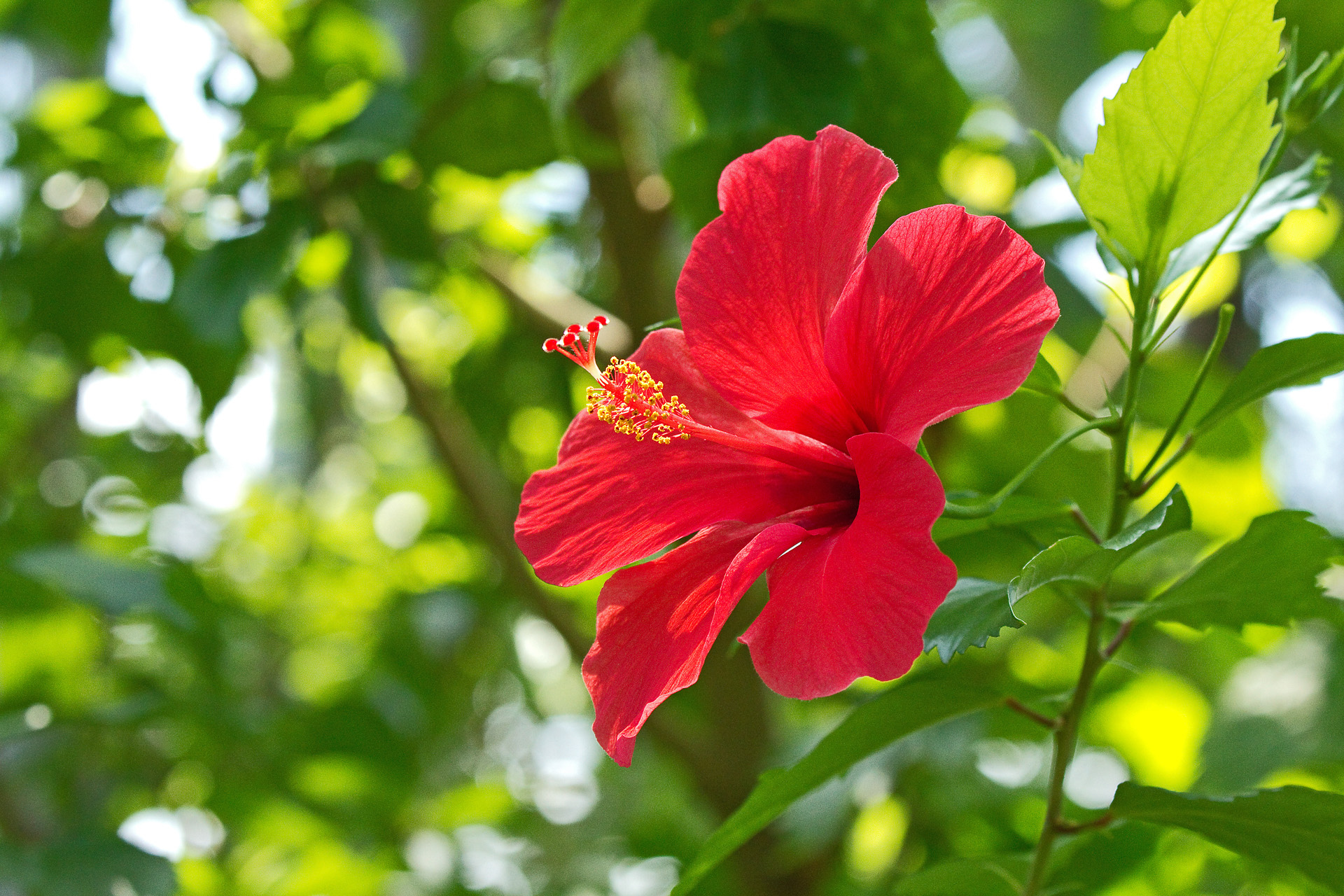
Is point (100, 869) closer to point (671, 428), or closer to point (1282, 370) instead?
point (671, 428)

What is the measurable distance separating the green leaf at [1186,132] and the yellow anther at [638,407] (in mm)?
243

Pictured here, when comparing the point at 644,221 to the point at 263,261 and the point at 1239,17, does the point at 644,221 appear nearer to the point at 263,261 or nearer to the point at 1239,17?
the point at 263,261

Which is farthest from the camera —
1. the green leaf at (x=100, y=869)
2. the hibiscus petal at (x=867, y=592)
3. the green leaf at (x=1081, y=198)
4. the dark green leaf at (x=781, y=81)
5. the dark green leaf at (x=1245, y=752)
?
the green leaf at (x=100, y=869)

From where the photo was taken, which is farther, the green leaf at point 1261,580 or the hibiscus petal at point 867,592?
the green leaf at point 1261,580

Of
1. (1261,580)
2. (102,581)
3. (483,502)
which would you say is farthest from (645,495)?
(102,581)

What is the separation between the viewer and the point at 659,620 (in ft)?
1.80

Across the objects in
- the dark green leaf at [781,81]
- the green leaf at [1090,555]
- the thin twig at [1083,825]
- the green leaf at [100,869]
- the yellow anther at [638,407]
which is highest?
the dark green leaf at [781,81]

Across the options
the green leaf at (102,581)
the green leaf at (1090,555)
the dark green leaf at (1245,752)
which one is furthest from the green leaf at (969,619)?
the green leaf at (102,581)

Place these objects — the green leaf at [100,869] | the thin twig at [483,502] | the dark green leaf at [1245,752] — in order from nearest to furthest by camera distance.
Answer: the dark green leaf at [1245,752], the green leaf at [100,869], the thin twig at [483,502]

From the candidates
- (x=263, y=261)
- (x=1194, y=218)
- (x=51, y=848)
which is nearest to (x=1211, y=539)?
(x=1194, y=218)

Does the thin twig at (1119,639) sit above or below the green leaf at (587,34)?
below

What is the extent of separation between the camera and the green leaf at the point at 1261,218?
0.61m

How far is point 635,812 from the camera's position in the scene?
7.37ft

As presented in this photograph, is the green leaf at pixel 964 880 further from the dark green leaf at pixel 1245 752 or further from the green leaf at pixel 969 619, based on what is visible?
the dark green leaf at pixel 1245 752
